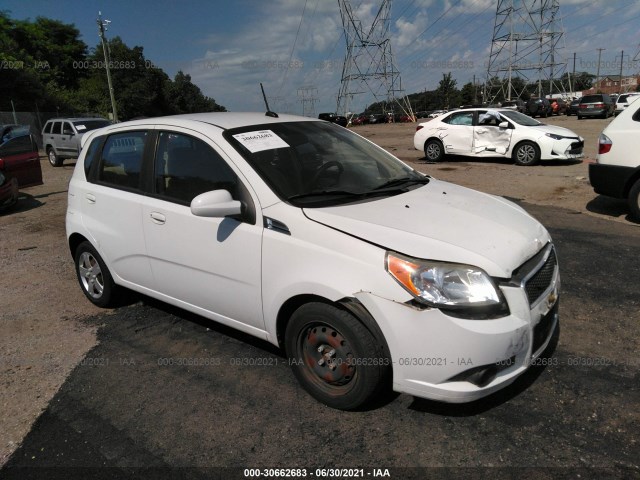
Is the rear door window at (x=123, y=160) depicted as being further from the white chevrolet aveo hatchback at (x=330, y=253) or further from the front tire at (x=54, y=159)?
the front tire at (x=54, y=159)

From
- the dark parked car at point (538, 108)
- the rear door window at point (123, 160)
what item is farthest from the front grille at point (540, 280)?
the dark parked car at point (538, 108)

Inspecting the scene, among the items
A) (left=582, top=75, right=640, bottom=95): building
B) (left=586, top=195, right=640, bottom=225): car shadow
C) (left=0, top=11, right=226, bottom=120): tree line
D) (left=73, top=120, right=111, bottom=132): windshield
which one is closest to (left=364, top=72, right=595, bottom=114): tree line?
(left=582, top=75, right=640, bottom=95): building

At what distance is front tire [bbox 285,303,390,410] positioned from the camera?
2549 millimetres

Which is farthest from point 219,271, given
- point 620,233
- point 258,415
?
point 620,233

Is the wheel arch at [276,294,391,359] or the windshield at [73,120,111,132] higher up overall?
the windshield at [73,120,111,132]

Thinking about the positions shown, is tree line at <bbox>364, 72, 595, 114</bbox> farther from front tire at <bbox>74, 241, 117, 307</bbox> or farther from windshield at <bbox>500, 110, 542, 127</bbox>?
front tire at <bbox>74, 241, 117, 307</bbox>

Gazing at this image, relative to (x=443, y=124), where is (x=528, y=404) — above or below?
below

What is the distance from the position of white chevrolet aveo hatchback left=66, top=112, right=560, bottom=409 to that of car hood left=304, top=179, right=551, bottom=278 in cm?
1

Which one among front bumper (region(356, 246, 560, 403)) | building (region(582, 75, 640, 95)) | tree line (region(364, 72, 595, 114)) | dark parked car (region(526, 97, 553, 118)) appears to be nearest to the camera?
front bumper (region(356, 246, 560, 403))

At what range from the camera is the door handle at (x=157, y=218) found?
3470 mm

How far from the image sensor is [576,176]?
35.0ft

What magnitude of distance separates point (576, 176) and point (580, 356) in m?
8.65

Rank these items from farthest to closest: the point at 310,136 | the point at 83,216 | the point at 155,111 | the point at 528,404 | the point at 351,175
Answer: the point at 155,111
the point at 83,216
the point at 310,136
the point at 351,175
the point at 528,404

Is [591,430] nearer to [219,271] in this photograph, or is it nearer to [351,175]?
[351,175]
